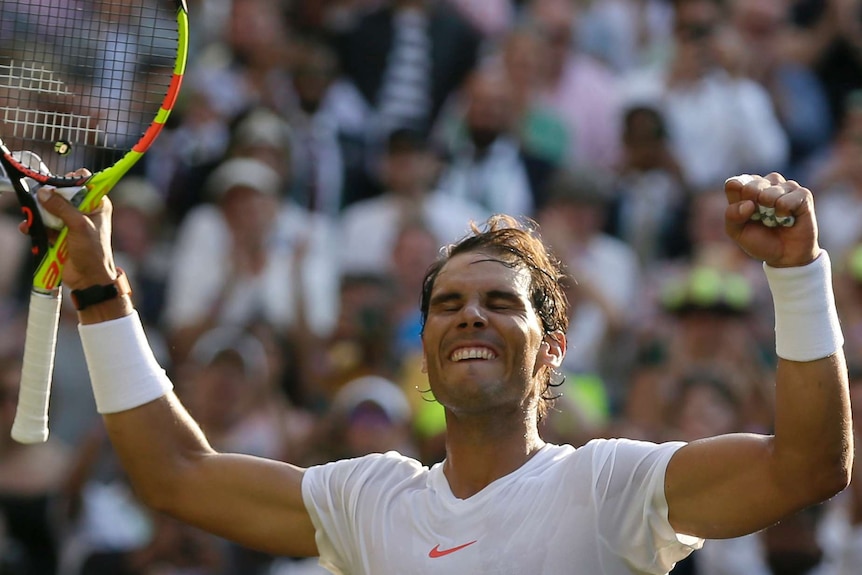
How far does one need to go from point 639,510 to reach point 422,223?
5.12 m

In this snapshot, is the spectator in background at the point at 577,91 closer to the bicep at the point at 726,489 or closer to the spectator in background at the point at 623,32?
the spectator in background at the point at 623,32

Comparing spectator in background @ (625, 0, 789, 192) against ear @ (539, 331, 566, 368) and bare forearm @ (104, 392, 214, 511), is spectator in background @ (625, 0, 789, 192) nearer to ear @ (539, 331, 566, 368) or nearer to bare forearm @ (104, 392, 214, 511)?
ear @ (539, 331, 566, 368)

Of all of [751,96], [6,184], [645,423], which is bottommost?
[645,423]

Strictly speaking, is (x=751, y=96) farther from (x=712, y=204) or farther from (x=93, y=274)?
(x=93, y=274)

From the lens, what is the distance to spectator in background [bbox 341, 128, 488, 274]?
28.8 ft

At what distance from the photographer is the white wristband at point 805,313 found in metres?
3.48

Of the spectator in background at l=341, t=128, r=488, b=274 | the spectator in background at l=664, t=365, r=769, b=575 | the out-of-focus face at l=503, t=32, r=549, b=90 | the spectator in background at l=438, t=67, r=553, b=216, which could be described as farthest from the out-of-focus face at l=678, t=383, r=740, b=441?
the out-of-focus face at l=503, t=32, r=549, b=90

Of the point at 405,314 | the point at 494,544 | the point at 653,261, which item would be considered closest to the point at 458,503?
the point at 494,544

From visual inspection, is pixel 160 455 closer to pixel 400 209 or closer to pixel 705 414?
pixel 705 414

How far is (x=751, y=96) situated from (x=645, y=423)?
2.80m

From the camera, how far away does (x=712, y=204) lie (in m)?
8.47

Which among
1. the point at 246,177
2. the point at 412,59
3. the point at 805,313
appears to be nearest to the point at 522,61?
the point at 412,59

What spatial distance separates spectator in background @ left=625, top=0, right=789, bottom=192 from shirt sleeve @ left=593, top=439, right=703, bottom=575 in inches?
219

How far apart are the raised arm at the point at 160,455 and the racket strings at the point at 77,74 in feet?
1.67
